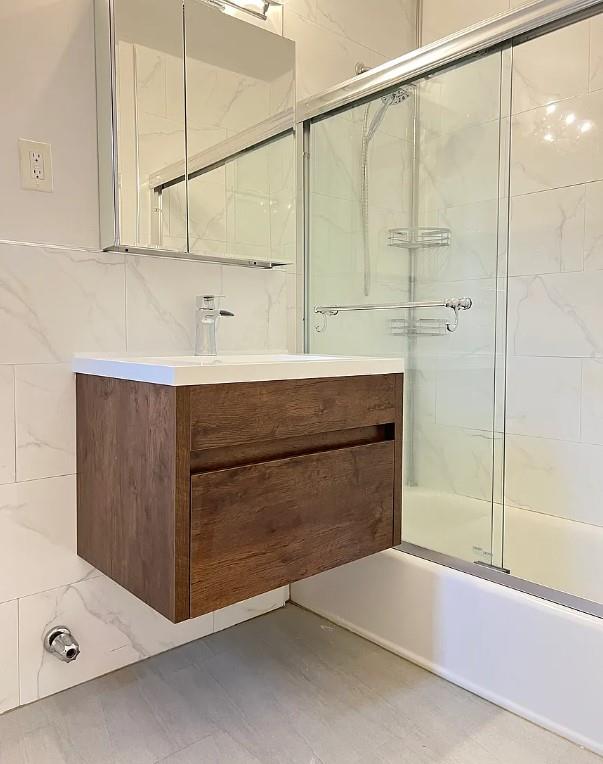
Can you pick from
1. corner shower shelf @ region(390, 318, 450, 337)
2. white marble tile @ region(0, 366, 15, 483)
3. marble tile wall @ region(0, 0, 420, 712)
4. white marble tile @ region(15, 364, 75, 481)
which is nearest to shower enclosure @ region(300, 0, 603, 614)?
corner shower shelf @ region(390, 318, 450, 337)

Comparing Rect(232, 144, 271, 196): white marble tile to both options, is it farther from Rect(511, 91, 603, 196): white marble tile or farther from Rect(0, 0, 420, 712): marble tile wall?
Rect(511, 91, 603, 196): white marble tile

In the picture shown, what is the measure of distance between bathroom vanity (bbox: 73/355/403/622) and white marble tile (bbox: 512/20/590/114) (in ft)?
3.27

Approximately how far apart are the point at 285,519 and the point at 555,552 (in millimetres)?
1026

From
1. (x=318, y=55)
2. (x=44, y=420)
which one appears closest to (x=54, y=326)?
(x=44, y=420)

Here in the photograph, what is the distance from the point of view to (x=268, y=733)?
1.37m

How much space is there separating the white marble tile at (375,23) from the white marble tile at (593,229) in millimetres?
938

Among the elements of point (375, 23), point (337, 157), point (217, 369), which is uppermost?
point (375, 23)

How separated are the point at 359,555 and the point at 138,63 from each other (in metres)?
1.31

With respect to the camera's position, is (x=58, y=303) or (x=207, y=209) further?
(x=207, y=209)

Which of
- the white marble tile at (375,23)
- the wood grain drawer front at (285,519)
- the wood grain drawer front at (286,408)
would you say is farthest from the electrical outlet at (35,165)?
the white marble tile at (375,23)

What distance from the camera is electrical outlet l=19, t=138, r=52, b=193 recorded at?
1.40 metres

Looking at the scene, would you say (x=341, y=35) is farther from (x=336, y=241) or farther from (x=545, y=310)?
(x=545, y=310)

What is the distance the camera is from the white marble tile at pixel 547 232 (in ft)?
6.49

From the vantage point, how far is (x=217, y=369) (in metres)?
1.21
